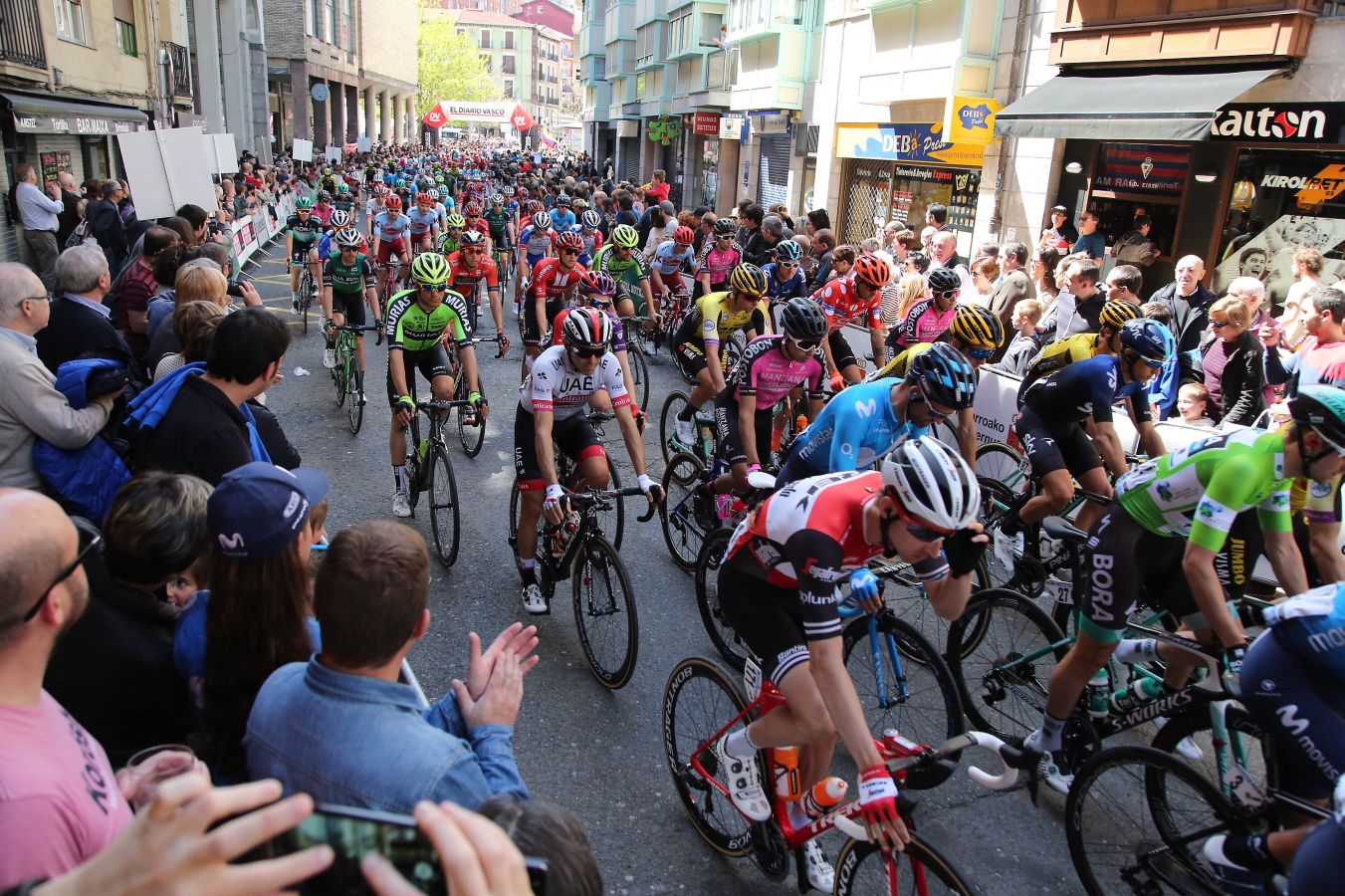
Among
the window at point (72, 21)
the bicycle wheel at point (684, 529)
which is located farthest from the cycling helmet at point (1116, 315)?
the window at point (72, 21)

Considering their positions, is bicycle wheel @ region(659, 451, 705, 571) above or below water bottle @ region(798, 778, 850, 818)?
below

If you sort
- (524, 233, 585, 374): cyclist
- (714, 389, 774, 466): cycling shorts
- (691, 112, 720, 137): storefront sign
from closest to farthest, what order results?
(714, 389, 774, 466): cycling shorts < (524, 233, 585, 374): cyclist < (691, 112, 720, 137): storefront sign

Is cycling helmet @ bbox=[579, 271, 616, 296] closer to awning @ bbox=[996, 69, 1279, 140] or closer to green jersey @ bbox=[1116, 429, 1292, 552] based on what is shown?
green jersey @ bbox=[1116, 429, 1292, 552]

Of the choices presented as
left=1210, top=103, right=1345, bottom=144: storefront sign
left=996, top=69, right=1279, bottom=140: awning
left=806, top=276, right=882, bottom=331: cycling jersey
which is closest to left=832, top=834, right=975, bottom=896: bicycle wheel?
left=806, top=276, right=882, bottom=331: cycling jersey

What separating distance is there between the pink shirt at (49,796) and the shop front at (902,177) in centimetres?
1599

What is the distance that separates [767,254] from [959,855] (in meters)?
10.0

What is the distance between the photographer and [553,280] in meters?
10.2

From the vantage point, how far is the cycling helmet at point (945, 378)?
431 cm

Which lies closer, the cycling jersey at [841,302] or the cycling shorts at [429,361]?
the cycling shorts at [429,361]

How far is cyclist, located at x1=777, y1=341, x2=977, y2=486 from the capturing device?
172 inches

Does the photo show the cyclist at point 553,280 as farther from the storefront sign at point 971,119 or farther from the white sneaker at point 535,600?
the storefront sign at point 971,119

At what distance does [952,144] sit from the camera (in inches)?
614

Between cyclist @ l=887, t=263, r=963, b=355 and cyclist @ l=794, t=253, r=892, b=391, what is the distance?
183 millimetres

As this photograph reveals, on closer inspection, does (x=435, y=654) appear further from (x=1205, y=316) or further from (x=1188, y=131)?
(x=1188, y=131)
